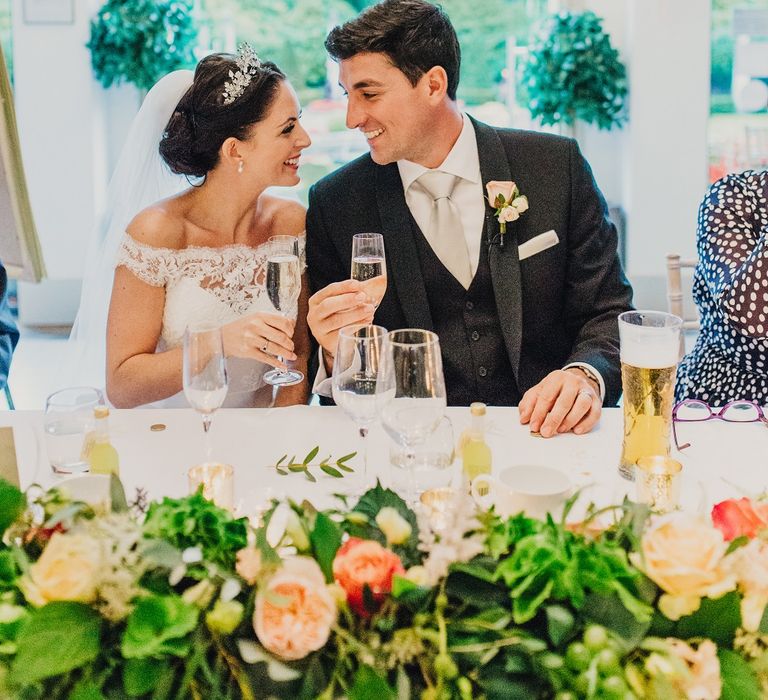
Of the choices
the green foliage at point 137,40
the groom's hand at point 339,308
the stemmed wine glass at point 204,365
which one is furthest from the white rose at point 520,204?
the green foliage at point 137,40

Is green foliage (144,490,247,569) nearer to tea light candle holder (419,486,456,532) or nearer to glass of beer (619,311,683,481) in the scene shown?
tea light candle holder (419,486,456,532)

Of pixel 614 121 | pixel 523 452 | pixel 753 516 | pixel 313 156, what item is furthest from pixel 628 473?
pixel 313 156

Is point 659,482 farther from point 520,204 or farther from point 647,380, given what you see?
point 520,204

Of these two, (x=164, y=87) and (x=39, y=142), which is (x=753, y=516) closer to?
(x=164, y=87)

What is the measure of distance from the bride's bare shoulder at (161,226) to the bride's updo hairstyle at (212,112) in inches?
5.5

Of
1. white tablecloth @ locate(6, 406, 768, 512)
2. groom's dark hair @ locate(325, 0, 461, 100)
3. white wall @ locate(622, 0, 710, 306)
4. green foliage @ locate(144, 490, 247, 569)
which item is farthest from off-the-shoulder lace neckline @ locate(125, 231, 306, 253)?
white wall @ locate(622, 0, 710, 306)

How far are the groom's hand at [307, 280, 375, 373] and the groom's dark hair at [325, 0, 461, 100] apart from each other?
804 millimetres

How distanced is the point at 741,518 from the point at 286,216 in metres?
1.97

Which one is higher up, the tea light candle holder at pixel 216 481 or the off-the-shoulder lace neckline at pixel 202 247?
the off-the-shoulder lace neckline at pixel 202 247

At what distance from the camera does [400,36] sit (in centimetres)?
253

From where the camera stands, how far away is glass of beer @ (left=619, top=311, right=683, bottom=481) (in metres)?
1.61

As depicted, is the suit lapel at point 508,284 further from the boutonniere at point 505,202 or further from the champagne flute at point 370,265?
the champagne flute at point 370,265

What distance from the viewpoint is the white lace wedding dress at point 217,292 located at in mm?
2680

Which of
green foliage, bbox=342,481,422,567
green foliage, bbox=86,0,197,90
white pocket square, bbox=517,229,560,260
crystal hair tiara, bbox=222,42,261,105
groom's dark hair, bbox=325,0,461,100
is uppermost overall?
green foliage, bbox=86,0,197,90
